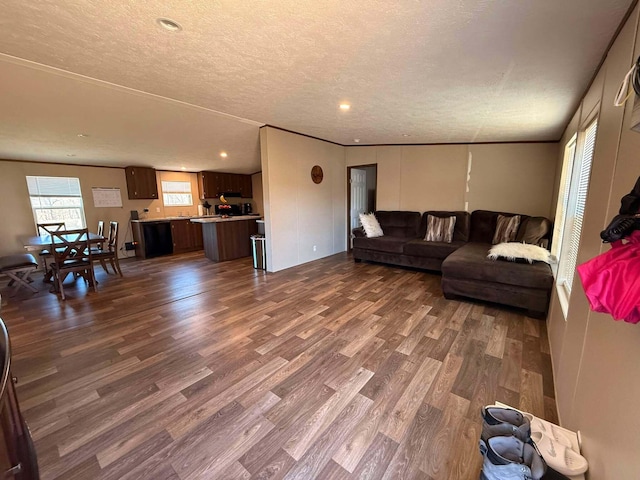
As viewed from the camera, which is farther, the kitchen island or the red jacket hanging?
the kitchen island

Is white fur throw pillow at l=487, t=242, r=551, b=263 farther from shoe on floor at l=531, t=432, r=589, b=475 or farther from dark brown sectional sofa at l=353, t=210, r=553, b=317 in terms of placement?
shoe on floor at l=531, t=432, r=589, b=475

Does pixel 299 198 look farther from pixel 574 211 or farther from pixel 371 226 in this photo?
pixel 574 211

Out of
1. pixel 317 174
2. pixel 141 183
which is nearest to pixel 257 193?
pixel 141 183

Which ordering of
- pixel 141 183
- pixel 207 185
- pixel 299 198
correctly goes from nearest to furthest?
pixel 299 198 → pixel 141 183 → pixel 207 185

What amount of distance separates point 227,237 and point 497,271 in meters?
5.02

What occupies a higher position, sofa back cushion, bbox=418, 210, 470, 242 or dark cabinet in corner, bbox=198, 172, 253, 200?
dark cabinet in corner, bbox=198, 172, 253, 200

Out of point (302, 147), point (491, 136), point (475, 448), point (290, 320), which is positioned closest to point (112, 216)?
point (302, 147)

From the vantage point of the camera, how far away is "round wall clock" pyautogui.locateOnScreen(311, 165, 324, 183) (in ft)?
16.9

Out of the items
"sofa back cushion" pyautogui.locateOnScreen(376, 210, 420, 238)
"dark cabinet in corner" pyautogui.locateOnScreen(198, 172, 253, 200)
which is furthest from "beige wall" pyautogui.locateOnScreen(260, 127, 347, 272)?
"dark cabinet in corner" pyautogui.locateOnScreen(198, 172, 253, 200)

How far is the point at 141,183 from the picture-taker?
6.32 meters

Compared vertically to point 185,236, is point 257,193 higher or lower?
higher

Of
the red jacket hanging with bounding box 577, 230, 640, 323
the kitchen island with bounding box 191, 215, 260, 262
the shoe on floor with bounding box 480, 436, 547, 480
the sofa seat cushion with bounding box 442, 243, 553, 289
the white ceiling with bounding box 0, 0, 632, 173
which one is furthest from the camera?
the kitchen island with bounding box 191, 215, 260, 262

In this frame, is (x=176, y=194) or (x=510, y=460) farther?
(x=176, y=194)

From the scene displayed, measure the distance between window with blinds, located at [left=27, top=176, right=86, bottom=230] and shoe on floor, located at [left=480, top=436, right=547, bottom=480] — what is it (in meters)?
7.75
